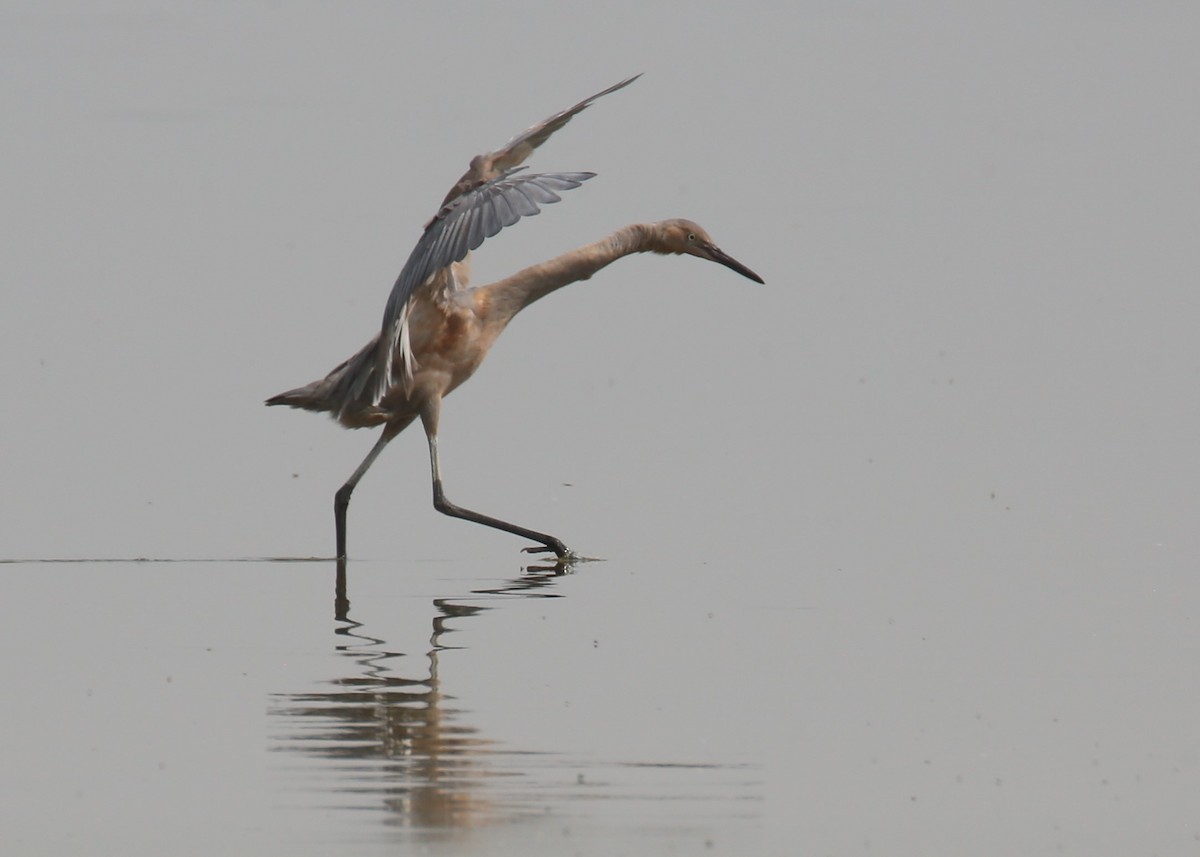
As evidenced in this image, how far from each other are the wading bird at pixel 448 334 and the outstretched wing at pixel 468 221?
170 mm

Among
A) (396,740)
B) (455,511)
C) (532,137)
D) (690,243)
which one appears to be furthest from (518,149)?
(396,740)

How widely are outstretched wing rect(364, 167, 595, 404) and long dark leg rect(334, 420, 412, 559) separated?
3.97 feet

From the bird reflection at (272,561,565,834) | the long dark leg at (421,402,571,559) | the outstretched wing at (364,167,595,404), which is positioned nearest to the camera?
the bird reflection at (272,561,565,834)

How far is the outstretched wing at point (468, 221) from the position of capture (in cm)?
1195

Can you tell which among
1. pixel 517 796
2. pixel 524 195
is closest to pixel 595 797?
pixel 517 796

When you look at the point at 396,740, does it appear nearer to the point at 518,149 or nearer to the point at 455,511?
the point at 455,511

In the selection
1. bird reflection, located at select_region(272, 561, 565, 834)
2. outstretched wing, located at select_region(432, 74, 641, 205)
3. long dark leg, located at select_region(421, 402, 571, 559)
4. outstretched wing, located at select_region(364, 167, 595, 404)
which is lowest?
bird reflection, located at select_region(272, 561, 565, 834)

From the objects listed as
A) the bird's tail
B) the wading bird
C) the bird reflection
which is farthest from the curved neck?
the bird reflection

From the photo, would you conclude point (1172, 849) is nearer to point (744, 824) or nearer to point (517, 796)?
point (744, 824)

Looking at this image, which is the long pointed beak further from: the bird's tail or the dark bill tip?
the bird's tail

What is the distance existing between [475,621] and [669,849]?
425 centimetres

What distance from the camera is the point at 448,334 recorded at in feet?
45.5

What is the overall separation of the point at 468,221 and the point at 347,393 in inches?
89.1

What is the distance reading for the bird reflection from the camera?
751 centimetres
